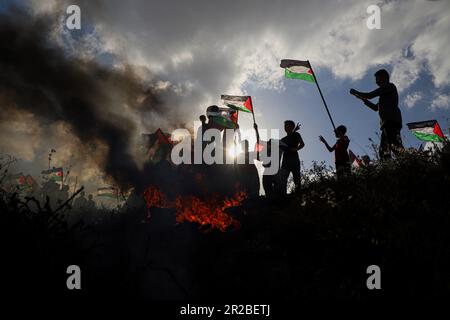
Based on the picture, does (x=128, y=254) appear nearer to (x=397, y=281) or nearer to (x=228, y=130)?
(x=397, y=281)

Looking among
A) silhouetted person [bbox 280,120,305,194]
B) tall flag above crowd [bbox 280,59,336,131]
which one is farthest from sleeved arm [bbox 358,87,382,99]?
tall flag above crowd [bbox 280,59,336,131]

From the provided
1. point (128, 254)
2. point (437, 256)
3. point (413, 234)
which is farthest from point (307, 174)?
point (128, 254)

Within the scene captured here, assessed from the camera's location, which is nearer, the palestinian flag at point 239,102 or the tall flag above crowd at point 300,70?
the tall flag above crowd at point 300,70

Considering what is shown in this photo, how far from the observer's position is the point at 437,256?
4508mm

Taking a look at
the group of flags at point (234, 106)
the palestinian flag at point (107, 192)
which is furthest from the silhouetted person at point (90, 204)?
the group of flags at point (234, 106)

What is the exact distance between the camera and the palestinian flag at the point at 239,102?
13827 millimetres

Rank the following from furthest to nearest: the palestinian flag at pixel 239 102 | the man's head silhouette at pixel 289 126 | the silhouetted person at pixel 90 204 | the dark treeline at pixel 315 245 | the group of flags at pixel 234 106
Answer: the silhouetted person at pixel 90 204
the palestinian flag at pixel 239 102
the group of flags at pixel 234 106
the man's head silhouette at pixel 289 126
the dark treeline at pixel 315 245

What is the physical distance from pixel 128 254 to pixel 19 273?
35cm

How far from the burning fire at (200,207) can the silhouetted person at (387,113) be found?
4361 mm

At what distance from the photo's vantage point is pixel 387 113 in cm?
837

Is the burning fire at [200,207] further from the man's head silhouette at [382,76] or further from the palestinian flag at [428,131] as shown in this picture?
the palestinian flag at [428,131]

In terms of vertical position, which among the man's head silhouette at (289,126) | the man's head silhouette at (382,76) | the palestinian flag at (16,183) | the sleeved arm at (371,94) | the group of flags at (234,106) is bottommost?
the palestinian flag at (16,183)

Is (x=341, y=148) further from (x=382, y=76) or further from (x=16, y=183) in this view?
(x=16, y=183)

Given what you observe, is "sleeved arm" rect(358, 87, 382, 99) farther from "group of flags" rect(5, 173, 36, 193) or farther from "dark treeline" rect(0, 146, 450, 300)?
"group of flags" rect(5, 173, 36, 193)
